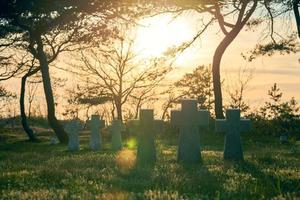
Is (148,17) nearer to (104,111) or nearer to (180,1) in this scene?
(180,1)

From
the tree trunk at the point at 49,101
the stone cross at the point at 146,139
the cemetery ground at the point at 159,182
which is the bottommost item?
the cemetery ground at the point at 159,182

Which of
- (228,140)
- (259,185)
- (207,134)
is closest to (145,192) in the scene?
(259,185)

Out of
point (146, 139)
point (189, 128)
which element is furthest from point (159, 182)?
point (146, 139)

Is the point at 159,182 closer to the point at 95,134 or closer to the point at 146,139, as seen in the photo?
the point at 146,139

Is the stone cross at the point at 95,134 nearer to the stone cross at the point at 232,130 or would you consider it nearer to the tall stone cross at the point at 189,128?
the stone cross at the point at 232,130

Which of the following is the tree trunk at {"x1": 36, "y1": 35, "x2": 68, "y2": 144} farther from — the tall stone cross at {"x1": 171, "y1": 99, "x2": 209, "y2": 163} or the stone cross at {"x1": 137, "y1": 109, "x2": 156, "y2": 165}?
the tall stone cross at {"x1": 171, "y1": 99, "x2": 209, "y2": 163}

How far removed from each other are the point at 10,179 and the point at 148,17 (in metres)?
25.7

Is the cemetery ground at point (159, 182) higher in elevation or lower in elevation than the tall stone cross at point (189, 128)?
lower

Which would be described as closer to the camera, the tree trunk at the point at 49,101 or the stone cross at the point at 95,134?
the stone cross at the point at 95,134

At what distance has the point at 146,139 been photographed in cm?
1584

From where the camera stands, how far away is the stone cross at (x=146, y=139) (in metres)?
15.6

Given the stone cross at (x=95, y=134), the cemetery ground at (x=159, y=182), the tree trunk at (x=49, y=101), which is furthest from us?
the tree trunk at (x=49, y=101)

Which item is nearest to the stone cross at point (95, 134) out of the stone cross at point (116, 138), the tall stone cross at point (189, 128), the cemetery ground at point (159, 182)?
the stone cross at point (116, 138)

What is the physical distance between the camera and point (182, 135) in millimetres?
15680
